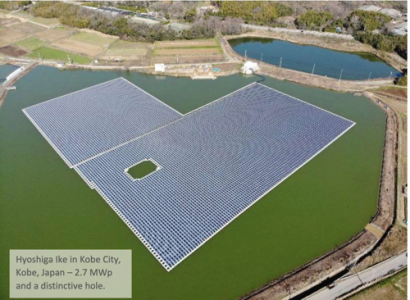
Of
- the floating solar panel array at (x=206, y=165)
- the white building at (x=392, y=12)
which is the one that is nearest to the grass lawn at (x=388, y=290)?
the floating solar panel array at (x=206, y=165)

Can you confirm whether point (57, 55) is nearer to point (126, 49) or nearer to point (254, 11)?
point (126, 49)

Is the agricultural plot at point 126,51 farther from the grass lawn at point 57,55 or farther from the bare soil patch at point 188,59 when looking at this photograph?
the grass lawn at point 57,55

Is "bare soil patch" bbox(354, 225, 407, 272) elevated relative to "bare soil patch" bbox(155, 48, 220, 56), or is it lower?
lower

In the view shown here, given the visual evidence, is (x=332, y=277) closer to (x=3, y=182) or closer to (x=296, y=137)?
(x=296, y=137)

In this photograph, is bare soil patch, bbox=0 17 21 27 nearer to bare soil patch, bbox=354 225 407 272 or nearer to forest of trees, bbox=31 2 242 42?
forest of trees, bbox=31 2 242 42

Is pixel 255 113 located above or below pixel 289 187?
above

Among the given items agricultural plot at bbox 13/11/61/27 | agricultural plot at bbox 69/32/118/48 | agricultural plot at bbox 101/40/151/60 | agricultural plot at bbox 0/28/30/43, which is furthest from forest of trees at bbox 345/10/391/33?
agricultural plot at bbox 0/28/30/43

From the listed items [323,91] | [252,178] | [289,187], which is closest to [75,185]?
[252,178]

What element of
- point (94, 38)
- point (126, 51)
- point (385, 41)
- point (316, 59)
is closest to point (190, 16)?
point (94, 38)
